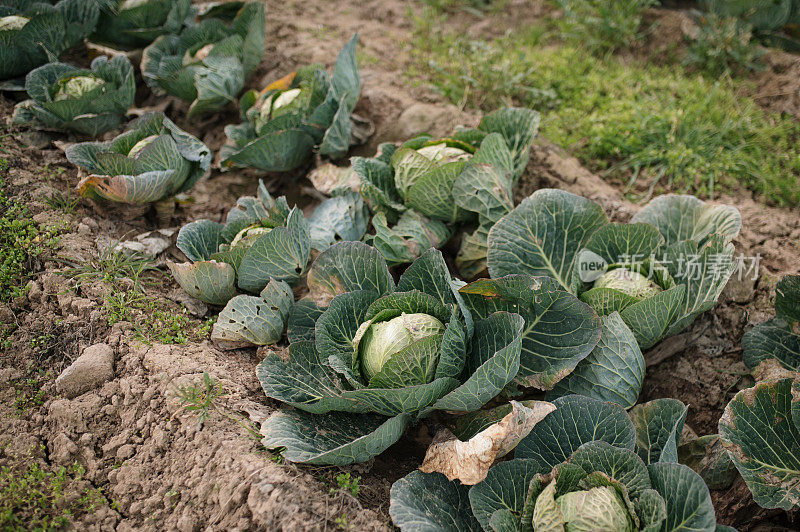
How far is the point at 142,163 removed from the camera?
3.38 metres

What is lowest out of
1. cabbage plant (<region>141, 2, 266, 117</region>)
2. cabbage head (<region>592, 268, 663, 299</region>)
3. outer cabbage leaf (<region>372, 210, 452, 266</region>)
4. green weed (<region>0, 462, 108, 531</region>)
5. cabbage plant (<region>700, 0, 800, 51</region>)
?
green weed (<region>0, 462, 108, 531</region>)

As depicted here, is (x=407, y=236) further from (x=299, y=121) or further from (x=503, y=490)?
(x=503, y=490)

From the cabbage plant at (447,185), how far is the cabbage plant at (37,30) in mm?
2845

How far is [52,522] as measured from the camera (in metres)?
2.17

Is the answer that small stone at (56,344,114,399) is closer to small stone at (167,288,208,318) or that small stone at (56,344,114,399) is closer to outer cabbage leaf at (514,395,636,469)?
small stone at (167,288,208,318)

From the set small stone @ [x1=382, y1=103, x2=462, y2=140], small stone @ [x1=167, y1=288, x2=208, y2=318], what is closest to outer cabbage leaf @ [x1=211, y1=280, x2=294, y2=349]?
small stone @ [x1=167, y1=288, x2=208, y2=318]

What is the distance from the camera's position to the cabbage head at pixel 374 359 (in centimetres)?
223

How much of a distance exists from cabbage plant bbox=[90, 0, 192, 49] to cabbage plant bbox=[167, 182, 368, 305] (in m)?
2.31

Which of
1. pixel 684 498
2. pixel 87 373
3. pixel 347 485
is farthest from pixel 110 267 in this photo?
pixel 684 498

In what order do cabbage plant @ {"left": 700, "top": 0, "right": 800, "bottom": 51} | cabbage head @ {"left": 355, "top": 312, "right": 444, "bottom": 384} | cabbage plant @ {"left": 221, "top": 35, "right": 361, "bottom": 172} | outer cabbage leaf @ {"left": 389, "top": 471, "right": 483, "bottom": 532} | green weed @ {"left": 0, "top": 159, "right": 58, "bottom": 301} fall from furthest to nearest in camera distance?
cabbage plant @ {"left": 700, "top": 0, "right": 800, "bottom": 51} < cabbage plant @ {"left": 221, "top": 35, "right": 361, "bottom": 172} < green weed @ {"left": 0, "top": 159, "right": 58, "bottom": 301} < cabbage head @ {"left": 355, "top": 312, "right": 444, "bottom": 384} < outer cabbage leaf @ {"left": 389, "top": 471, "right": 483, "bottom": 532}

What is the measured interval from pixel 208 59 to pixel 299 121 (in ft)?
3.51

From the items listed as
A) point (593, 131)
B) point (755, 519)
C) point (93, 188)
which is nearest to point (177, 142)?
point (93, 188)

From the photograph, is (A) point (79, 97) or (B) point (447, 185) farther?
(A) point (79, 97)

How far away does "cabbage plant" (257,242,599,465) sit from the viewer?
2.24m
